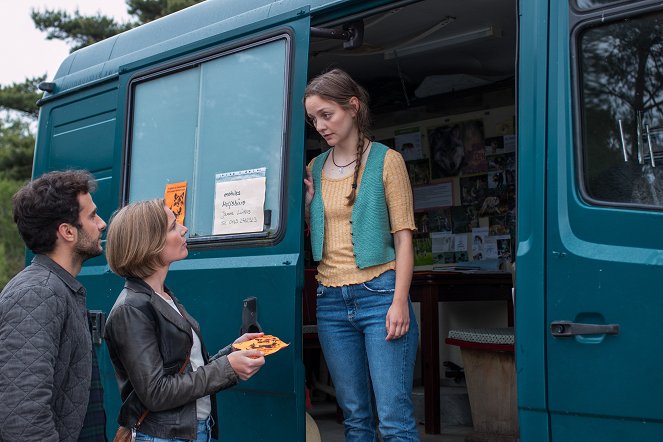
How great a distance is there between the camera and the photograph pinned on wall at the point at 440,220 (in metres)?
6.18

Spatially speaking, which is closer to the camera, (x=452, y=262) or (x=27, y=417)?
(x=27, y=417)

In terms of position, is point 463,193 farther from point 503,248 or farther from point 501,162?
point 503,248

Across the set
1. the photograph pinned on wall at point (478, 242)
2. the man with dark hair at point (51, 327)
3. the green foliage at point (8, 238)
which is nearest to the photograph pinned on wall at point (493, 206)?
the photograph pinned on wall at point (478, 242)

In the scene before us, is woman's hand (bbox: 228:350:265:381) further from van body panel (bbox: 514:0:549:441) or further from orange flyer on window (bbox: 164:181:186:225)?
orange flyer on window (bbox: 164:181:186:225)

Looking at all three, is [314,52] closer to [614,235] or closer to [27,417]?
[614,235]

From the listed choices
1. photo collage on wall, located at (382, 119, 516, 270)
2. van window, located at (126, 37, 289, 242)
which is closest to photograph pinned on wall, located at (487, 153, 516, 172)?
photo collage on wall, located at (382, 119, 516, 270)

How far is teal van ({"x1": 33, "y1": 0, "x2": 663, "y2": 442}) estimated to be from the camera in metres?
2.71

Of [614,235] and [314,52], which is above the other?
[314,52]

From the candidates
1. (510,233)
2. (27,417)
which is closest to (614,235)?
(27,417)

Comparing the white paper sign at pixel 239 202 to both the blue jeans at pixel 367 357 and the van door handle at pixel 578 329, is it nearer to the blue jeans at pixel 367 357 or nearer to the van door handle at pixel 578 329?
the blue jeans at pixel 367 357

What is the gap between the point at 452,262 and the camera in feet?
20.1

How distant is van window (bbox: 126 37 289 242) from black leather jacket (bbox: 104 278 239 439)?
0.99 metres

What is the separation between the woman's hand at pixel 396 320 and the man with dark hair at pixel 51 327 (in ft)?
3.54

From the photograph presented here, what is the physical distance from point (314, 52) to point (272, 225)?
4.84 ft
